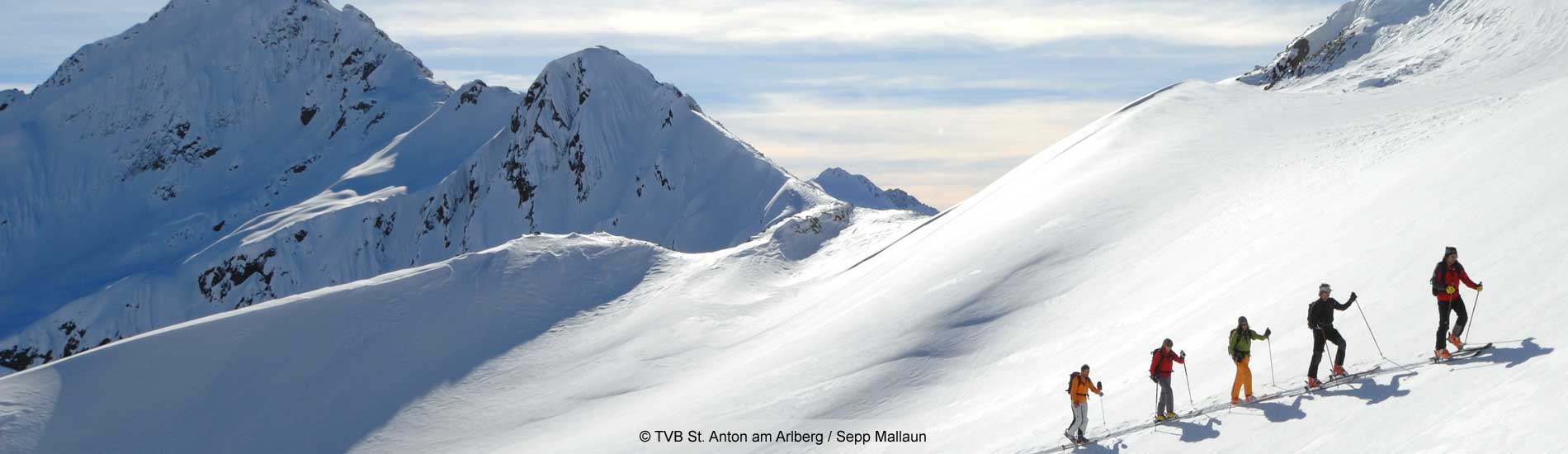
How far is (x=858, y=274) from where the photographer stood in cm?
5056

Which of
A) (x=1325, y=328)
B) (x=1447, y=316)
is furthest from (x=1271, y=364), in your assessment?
(x=1447, y=316)

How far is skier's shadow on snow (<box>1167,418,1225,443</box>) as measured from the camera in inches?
704

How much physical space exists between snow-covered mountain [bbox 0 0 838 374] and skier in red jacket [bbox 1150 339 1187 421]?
80598 millimetres

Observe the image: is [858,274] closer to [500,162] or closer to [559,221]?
[559,221]

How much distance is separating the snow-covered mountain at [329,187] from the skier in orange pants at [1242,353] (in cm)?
8131

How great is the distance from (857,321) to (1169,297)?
1234 centimetres

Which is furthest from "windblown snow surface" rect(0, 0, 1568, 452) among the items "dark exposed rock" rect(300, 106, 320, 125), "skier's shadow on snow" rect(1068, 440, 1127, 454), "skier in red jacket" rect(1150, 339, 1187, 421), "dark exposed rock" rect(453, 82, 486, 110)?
"dark exposed rock" rect(300, 106, 320, 125)

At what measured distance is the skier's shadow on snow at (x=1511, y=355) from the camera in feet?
52.7

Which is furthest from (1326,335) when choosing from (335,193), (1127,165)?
(335,193)

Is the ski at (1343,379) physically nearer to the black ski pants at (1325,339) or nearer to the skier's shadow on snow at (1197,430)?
the black ski pants at (1325,339)

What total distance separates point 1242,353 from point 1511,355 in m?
3.81

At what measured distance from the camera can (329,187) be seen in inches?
6555

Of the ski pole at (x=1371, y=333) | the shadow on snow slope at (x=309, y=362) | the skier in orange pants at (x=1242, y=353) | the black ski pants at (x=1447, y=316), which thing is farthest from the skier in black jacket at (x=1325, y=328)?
the shadow on snow slope at (x=309, y=362)

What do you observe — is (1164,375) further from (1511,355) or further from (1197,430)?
(1511,355)
